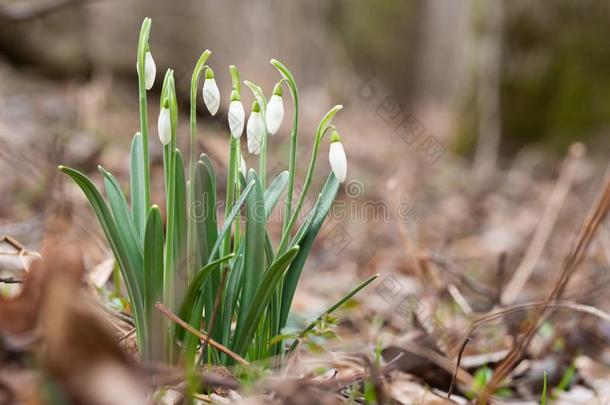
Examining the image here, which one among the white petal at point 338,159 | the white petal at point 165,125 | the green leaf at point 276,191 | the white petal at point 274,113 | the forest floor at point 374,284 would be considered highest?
the white petal at point 274,113

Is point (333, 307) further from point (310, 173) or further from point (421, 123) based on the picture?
point (421, 123)

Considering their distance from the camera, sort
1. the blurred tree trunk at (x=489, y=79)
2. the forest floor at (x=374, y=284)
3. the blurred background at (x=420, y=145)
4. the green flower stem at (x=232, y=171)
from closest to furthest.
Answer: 1. the forest floor at (x=374, y=284)
2. the green flower stem at (x=232, y=171)
3. the blurred background at (x=420, y=145)
4. the blurred tree trunk at (x=489, y=79)

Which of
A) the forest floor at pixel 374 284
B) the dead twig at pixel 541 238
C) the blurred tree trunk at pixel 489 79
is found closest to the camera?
the forest floor at pixel 374 284

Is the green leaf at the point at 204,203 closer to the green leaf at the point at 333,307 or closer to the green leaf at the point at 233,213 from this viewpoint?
the green leaf at the point at 233,213

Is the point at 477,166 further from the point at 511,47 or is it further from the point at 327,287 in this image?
the point at 327,287

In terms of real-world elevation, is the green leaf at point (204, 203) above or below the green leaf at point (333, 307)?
above

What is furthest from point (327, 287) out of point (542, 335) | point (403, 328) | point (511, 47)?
point (511, 47)

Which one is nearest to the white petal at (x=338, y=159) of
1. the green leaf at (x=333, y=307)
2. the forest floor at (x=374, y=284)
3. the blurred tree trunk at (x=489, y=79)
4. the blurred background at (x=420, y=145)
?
the green leaf at (x=333, y=307)

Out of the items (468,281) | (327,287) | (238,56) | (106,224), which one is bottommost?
(327,287)
